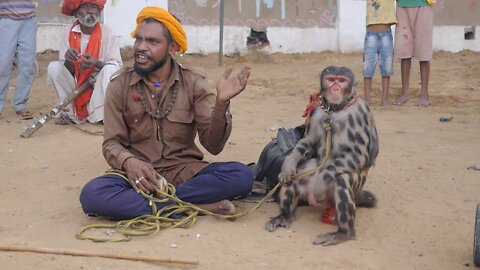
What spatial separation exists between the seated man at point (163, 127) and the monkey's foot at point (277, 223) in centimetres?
26

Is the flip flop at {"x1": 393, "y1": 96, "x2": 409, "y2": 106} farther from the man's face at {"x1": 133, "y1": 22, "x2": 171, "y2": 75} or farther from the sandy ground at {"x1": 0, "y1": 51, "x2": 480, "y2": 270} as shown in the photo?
the man's face at {"x1": 133, "y1": 22, "x2": 171, "y2": 75}

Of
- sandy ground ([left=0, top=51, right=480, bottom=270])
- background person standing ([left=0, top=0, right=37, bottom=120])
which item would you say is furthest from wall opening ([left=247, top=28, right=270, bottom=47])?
background person standing ([left=0, top=0, right=37, bottom=120])

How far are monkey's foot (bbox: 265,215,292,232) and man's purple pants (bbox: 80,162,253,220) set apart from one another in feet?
1.17

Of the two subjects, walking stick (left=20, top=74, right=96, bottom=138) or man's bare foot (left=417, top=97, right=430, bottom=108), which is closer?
walking stick (left=20, top=74, right=96, bottom=138)

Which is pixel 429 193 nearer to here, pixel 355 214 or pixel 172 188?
pixel 355 214

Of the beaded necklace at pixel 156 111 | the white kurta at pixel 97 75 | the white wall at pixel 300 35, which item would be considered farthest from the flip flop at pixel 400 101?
the beaded necklace at pixel 156 111

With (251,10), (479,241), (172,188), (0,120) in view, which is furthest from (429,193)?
(251,10)

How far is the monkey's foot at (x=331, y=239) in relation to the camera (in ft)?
14.4

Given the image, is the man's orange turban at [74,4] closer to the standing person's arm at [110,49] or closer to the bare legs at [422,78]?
the standing person's arm at [110,49]

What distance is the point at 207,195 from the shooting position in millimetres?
4863

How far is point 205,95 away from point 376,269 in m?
1.66

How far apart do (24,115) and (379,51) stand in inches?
160

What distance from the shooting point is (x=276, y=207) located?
5.18m

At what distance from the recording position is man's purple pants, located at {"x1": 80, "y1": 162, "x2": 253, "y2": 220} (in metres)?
4.65
